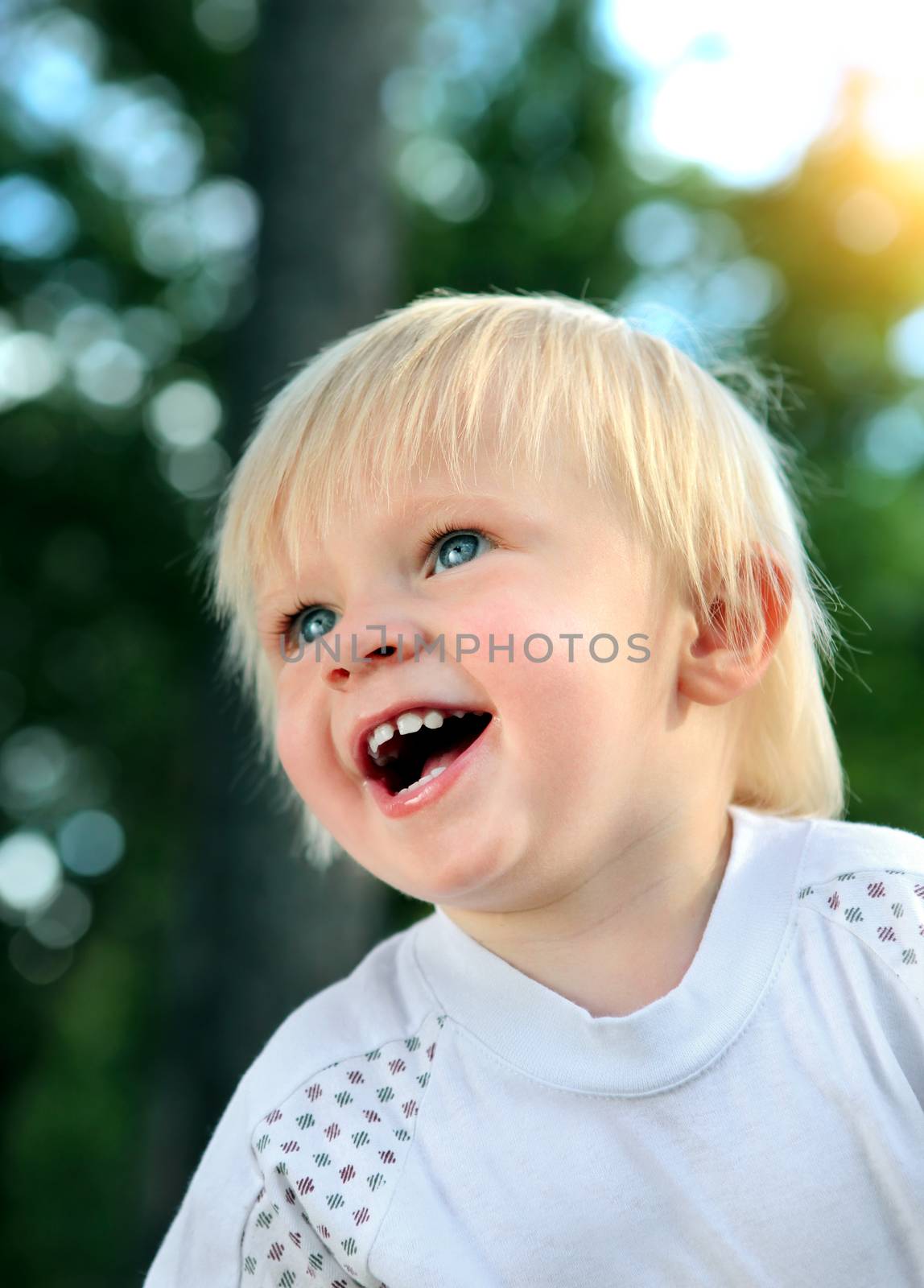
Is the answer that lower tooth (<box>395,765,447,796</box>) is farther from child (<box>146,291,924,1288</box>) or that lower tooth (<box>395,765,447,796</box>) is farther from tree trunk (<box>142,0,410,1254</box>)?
tree trunk (<box>142,0,410,1254</box>)

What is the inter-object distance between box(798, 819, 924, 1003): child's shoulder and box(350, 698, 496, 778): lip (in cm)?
36

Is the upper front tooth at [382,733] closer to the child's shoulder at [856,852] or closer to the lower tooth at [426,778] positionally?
the lower tooth at [426,778]

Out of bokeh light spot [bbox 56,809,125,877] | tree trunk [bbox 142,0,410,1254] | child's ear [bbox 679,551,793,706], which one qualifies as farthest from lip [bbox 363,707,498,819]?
bokeh light spot [bbox 56,809,125,877]

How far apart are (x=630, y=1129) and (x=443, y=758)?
351 millimetres

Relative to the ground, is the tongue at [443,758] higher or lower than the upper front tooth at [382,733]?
lower

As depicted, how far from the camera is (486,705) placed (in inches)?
41.6

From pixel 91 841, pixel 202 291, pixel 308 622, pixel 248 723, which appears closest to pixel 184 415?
pixel 202 291

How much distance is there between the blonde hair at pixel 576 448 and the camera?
1136 millimetres

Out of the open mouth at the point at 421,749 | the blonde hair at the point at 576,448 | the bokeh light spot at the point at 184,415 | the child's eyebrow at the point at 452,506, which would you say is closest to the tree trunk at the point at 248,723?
the blonde hair at the point at 576,448

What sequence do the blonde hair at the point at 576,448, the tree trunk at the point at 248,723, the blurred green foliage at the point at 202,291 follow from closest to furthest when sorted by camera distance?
the blonde hair at the point at 576,448, the tree trunk at the point at 248,723, the blurred green foliage at the point at 202,291

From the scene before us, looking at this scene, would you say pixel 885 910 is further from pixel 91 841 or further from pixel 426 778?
pixel 91 841

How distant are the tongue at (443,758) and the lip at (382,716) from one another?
0.03 m

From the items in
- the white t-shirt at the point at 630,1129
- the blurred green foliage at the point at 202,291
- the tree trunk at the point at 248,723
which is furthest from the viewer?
the blurred green foliage at the point at 202,291

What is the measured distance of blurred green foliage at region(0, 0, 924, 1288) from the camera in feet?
18.0
